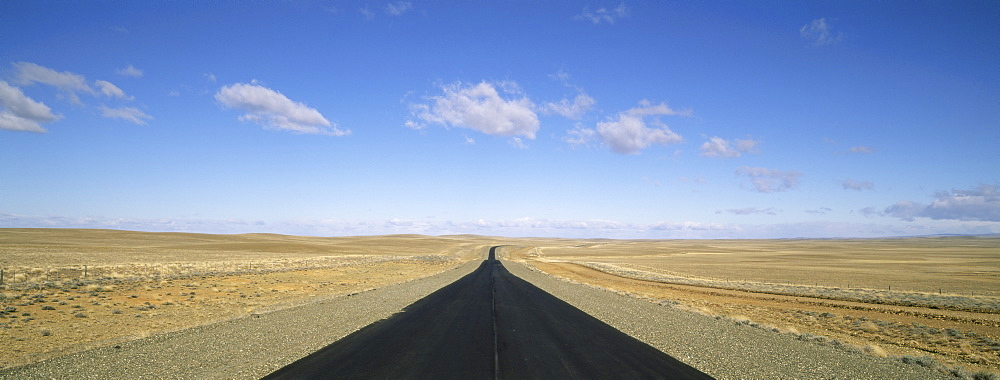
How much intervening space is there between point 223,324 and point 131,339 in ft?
10.3

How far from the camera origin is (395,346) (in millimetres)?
12445

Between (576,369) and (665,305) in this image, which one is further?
(665,305)

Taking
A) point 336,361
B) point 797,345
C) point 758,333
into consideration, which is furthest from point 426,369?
point 758,333

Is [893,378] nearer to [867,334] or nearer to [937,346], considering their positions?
[937,346]

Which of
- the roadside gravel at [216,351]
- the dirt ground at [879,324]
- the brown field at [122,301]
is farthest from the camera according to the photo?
the dirt ground at [879,324]

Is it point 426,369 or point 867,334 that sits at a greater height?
point 426,369

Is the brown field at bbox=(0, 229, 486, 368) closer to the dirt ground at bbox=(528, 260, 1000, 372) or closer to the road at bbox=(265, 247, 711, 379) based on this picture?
the road at bbox=(265, 247, 711, 379)

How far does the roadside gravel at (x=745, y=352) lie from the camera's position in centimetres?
1087

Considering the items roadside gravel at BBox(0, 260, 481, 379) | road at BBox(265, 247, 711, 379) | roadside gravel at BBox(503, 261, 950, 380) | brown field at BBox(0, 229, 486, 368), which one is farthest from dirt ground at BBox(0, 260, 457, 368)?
roadside gravel at BBox(503, 261, 950, 380)

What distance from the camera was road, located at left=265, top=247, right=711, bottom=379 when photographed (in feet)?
32.3

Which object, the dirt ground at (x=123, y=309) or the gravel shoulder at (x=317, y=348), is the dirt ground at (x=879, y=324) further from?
the dirt ground at (x=123, y=309)

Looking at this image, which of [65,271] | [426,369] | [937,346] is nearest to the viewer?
[426,369]

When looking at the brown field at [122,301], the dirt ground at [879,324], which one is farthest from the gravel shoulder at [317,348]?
the dirt ground at [879,324]

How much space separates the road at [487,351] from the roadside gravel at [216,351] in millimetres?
911
